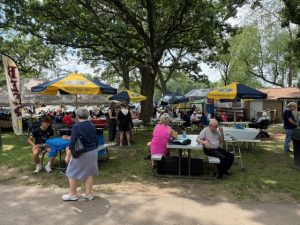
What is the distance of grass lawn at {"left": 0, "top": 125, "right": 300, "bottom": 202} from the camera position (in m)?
5.93

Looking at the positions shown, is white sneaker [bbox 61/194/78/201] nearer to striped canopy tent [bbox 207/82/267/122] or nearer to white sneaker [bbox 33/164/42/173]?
white sneaker [bbox 33/164/42/173]

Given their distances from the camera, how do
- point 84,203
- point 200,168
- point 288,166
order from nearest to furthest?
1. point 84,203
2. point 200,168
3. point 288,166

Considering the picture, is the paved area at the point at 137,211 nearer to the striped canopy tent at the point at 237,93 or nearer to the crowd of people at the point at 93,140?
the crowd of people at the point at 93,140

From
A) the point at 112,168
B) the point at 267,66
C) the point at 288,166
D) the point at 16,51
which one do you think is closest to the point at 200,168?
the point at 112,168

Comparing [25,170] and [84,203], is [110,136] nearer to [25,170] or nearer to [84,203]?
[25,170]

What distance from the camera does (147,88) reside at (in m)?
18.3

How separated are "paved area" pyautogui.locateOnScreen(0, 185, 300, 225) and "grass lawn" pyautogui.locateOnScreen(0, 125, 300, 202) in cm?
47

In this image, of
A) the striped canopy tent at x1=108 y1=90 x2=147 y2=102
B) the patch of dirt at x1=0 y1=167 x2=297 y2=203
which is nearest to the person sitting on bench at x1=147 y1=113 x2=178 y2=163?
the patch of dirt at x1=0 y1=167 x2=297 y2=203

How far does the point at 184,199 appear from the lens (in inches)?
214

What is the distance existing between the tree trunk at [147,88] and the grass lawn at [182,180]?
8947mm

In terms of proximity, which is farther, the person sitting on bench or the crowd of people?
the person sitting on bench

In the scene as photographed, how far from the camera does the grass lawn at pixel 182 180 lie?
5.93 m

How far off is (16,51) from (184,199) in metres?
26.1

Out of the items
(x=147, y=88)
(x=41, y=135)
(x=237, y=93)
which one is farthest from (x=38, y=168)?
(x=147, y=88)
